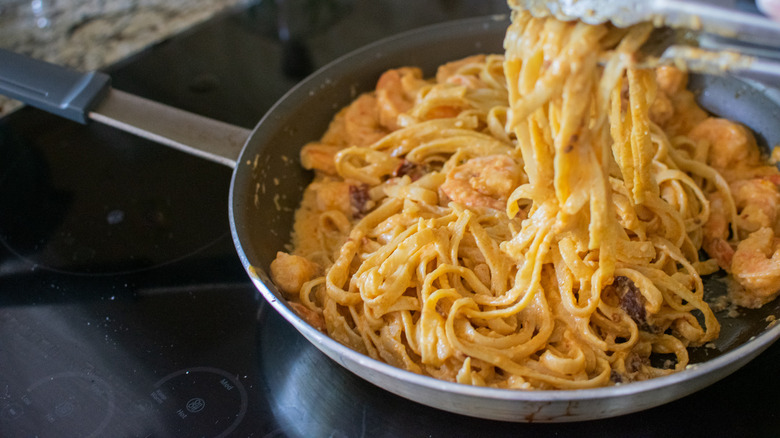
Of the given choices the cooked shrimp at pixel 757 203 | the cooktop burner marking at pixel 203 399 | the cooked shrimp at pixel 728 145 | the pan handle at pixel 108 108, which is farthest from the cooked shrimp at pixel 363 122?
the cooked shrimp at pixel 757 203

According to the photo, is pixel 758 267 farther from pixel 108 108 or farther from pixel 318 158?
pixel 108 108

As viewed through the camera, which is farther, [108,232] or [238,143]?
[108,232]

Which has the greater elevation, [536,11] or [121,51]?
[536,11]

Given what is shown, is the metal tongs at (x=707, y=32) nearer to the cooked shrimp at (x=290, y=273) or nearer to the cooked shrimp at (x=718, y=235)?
the cooked shrimp at (x=718, y=235)

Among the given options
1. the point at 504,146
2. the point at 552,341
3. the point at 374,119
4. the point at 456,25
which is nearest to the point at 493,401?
the point at 552,341

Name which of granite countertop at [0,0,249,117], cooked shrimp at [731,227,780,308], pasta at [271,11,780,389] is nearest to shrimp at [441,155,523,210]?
pasta at [271,11,780,389]

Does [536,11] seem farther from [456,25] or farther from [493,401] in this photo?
[456,25]
